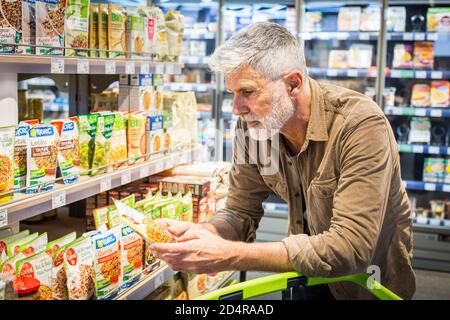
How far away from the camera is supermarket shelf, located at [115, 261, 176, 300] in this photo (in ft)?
7.95

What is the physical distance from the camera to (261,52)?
5.89 ft

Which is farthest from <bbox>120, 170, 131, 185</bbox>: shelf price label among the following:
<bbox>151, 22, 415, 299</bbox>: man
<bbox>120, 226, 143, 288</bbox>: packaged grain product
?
<bbox>151, 22, 415, 299</bbox>: man

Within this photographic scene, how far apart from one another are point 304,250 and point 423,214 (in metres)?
4.20

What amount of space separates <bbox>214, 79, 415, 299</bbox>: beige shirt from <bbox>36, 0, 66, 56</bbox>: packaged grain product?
2.45 ft

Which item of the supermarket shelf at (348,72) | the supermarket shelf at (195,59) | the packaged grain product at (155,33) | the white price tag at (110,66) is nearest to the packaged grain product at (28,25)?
the white price tag at (110,66)

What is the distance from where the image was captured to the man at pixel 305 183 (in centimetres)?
169

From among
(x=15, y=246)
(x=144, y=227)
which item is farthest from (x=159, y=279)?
(x=144, y=227)

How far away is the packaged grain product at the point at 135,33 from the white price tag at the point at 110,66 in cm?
26

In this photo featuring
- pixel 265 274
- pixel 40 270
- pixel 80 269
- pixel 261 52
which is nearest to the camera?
pixel 261 52

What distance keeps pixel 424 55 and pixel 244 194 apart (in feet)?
12.9

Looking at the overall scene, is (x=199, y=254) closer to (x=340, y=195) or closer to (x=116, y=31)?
(x=340, y=195)
